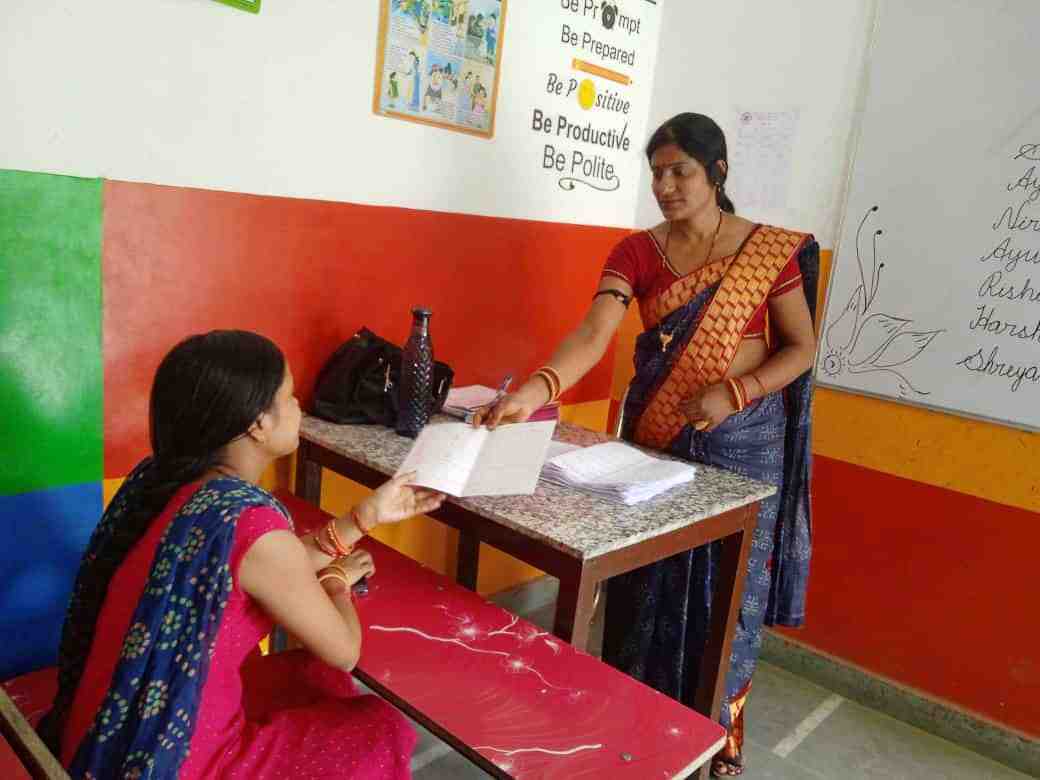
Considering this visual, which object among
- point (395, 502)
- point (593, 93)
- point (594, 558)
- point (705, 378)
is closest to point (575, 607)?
point (594, 558)

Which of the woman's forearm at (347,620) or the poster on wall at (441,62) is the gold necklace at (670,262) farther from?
the woman's forearm at (347,620)

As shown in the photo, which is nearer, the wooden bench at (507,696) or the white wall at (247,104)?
the wooden bench at (507,696)

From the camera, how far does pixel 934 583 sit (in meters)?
2.24

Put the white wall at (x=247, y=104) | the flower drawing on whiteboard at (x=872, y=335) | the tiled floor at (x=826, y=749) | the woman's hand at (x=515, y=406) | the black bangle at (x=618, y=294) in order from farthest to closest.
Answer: the flower drawing on whiteboard at (x=872, y=335) < the tiled floor at (x=826, y=749) < the black bangle at (x=618, y=294) < the woman's hand at (x=515, y=406) < the white wall at (x=247, y=104)

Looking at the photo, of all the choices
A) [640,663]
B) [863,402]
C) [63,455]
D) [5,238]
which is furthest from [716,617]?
[5,238]

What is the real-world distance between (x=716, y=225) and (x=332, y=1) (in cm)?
96

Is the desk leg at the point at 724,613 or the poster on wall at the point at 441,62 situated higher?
the poster on wall at the point at 441,62

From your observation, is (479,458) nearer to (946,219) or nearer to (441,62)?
(441,62)

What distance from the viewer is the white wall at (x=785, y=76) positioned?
229 cm

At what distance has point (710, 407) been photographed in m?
1.77

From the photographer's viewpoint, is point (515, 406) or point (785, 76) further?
point (785, 76)

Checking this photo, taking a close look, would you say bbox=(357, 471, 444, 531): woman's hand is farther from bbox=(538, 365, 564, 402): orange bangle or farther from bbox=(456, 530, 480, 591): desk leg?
bbox=(456, 530, 480, 591): desk leg

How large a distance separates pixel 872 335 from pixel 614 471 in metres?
1.03

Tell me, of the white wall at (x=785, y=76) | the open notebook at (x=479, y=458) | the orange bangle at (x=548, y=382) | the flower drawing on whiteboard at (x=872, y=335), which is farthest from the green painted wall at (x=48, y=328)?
the flower drawing on whiteboard at (x=872, y=335)
